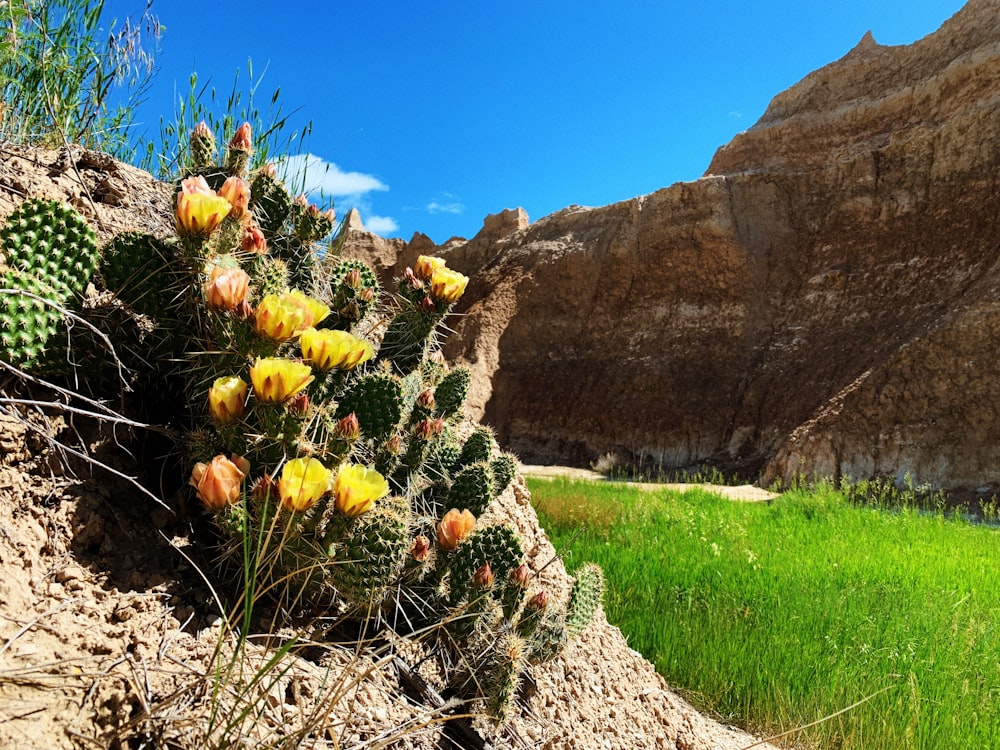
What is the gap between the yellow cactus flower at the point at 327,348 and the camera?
1305 millimetres

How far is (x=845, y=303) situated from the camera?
15516 mm

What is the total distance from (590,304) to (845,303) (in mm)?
6520

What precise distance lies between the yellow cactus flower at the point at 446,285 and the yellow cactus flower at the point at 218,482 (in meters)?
0.79

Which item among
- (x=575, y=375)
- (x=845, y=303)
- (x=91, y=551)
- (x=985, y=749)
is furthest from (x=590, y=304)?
(x=91, y=551)

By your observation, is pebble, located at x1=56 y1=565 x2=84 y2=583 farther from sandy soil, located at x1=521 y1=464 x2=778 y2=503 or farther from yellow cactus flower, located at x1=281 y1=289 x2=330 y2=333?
sandy soil, located at x1=521 y1=464 x2=778 y2=503

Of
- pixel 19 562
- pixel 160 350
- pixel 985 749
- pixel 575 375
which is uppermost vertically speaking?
pixel 575 375

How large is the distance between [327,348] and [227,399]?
205 millimetres

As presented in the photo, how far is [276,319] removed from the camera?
1.26m

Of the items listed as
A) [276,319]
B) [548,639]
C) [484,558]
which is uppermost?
[276,319]

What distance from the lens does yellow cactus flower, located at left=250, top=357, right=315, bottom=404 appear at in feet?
3.89

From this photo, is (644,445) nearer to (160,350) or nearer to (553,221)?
(553,221)

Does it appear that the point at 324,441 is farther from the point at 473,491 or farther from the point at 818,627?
the point at 818,627

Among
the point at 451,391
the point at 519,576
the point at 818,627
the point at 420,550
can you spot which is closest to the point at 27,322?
the point at 420,550

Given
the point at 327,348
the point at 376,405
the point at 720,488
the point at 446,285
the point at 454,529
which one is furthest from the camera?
the point at 720,488
